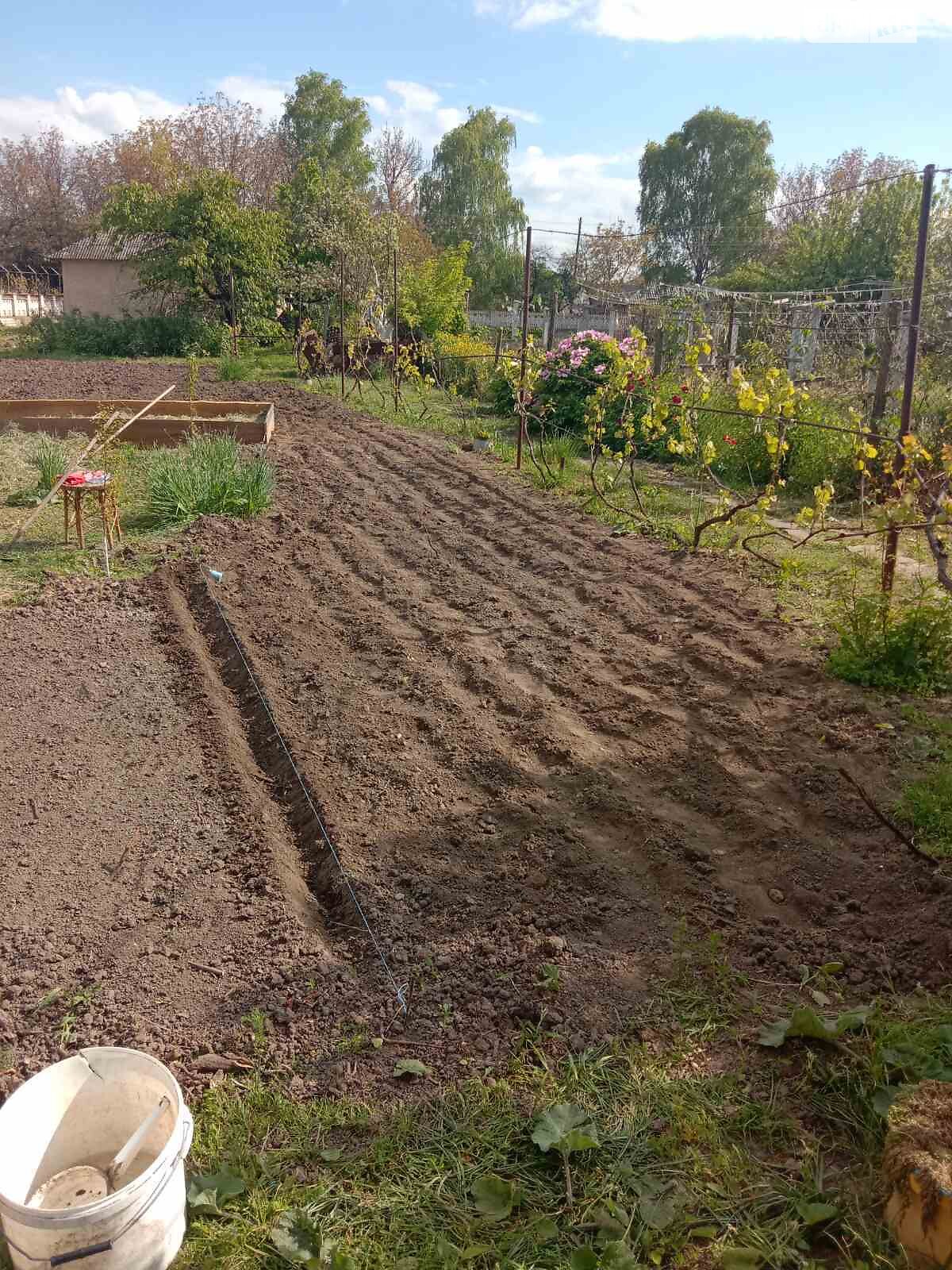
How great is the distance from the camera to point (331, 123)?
150ft

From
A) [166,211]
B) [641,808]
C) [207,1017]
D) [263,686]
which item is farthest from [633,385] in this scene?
[166,211]

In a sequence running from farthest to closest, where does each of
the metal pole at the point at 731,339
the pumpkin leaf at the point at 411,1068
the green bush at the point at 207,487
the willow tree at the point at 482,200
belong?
the willow tree at the point at 482,200 < the metal pole at the point at 731,339 < the green bush at the point at 207,487 < the pumpkin leaf at the point at 411,1068

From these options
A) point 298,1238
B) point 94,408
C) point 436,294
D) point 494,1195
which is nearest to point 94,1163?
point 298,1238

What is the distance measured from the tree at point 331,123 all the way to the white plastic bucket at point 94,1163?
1930 inches

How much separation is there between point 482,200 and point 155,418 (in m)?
35.8

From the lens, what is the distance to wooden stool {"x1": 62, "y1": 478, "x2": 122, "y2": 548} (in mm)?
6395

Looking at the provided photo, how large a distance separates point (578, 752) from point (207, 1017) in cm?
197

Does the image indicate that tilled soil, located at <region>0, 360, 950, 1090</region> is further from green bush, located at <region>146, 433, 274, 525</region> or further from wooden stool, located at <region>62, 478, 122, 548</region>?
green bush, located at <region>146, 433, 274, 525</region>

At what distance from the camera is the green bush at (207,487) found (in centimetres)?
766

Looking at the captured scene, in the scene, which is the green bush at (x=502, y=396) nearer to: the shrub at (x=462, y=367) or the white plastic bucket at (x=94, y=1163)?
the shrub at (x=462, y=367)

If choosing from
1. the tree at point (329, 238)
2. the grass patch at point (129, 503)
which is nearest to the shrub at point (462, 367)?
the tree at point (329, 238)

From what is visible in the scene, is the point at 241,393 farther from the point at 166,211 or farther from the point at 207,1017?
the point at 207,1017

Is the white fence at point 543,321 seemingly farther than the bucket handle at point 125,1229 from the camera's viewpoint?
Yes

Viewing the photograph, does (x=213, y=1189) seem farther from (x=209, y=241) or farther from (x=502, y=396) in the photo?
(x=209, y=241)
